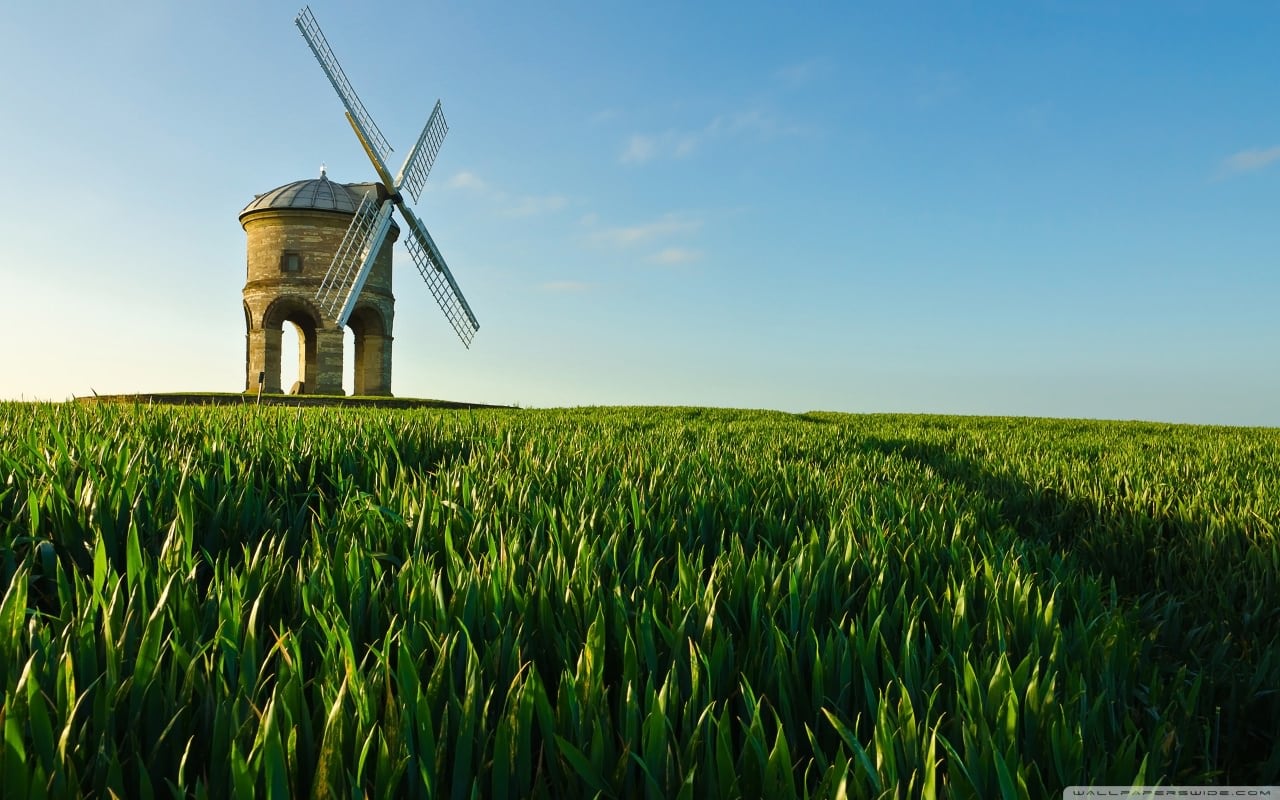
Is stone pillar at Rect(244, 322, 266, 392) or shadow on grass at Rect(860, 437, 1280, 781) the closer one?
shadow on grass at Rect(860, 437, 1280, 781)

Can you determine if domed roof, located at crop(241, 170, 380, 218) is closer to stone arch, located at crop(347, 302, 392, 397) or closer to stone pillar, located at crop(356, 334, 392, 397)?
stone arch, located at crop(347, 302, 392, 397)

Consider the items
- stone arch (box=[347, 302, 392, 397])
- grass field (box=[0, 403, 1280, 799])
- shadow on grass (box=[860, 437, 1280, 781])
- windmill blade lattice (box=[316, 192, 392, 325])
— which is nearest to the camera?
grass field (box=[0, 403, 1280, 799])

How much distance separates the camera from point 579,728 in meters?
0.95

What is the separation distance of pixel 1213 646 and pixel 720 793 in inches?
85.0

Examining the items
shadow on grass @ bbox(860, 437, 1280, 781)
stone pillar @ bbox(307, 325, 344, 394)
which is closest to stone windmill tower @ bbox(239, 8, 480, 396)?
stone pillar @ bbox(307, 325, 344, 394)

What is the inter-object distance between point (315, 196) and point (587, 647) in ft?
112

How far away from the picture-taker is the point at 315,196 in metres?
31.0

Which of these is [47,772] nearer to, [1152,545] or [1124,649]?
[1124,649]

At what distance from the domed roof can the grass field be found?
30.6 meters

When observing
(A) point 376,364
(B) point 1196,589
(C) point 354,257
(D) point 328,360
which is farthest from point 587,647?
(A) point 376,364

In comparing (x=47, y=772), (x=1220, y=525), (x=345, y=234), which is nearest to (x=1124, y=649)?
(x=47, y=772)

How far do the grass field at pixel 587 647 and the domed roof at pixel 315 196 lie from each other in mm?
30551

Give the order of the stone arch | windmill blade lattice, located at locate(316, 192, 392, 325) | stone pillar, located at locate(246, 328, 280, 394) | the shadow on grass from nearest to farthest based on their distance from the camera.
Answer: the shadow on grass < windmill blade lattice, located at locate(316, 192, 392, 325) < stone pillar, located at locate(246, 328, 280, 394) < the stone arch

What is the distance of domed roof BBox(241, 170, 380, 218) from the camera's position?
3056cm
